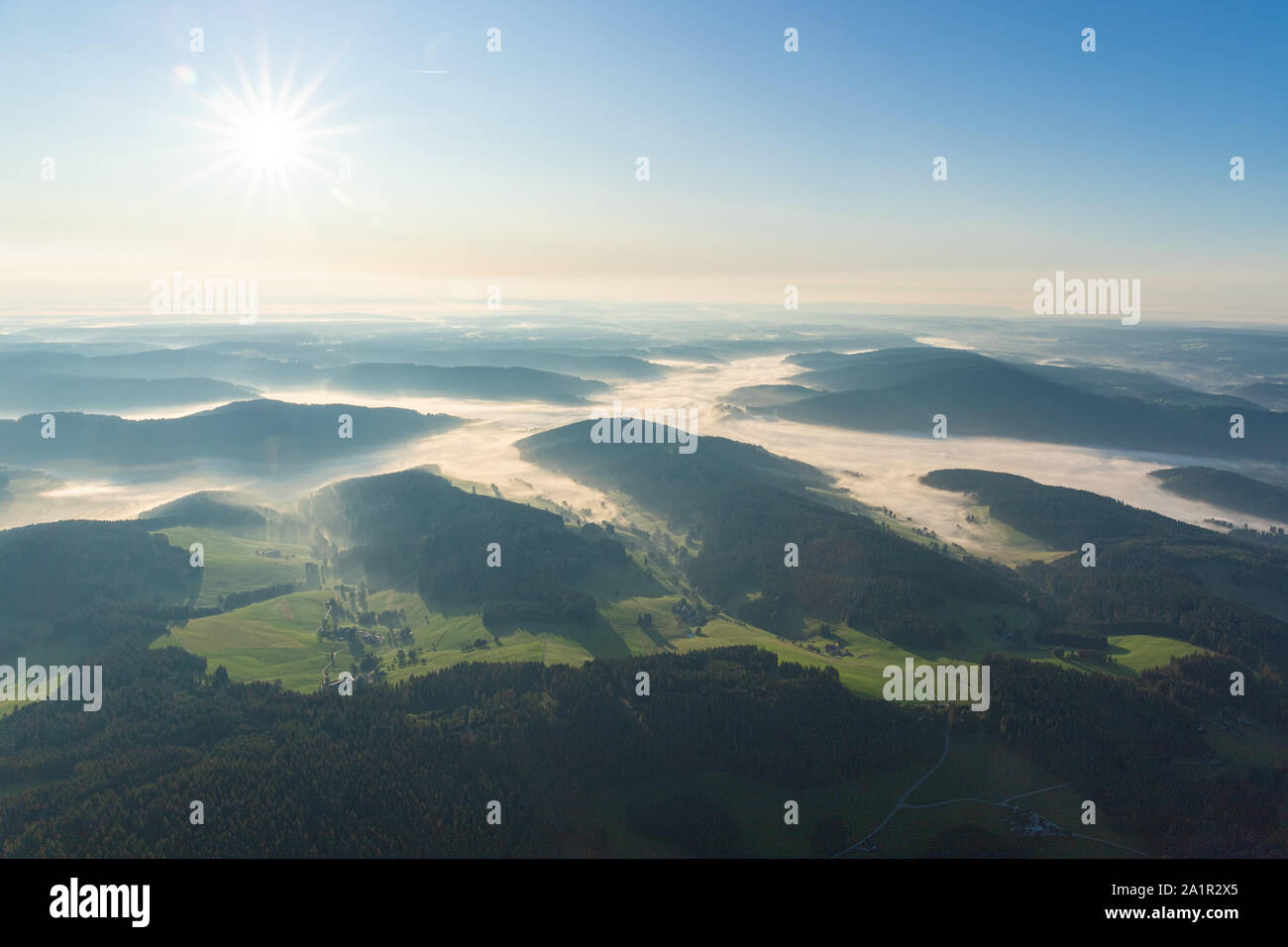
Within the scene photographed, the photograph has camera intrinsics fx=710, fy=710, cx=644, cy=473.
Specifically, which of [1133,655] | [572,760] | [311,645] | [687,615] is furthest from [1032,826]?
[311,645]

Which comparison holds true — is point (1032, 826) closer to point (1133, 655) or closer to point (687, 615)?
point (1133, 655)

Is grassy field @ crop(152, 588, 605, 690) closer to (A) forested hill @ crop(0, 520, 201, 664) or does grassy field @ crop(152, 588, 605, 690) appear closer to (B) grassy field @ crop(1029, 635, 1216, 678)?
(A) forested hill @ crop(0, 520, 201, 664)

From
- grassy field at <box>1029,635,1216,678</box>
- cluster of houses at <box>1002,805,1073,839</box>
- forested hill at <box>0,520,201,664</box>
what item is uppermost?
forested hill at <box>0,520,201,664</box>

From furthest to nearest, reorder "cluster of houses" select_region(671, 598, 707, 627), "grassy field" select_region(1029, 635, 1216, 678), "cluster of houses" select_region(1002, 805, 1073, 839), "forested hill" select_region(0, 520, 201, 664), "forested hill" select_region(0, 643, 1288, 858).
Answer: "cluster of houses" select_region(671, 598, 707, 627)
"forested hill" select_region(0, 520, 201, 664)
"grassy field" select_region(1029, 635, 1216, 678)
"cluster of houses" select_region(1002, 805, 1073, 839)
"forested hill" select_region(0, 643, 1288, 858)

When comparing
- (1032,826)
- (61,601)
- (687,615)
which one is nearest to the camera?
(1032,826)

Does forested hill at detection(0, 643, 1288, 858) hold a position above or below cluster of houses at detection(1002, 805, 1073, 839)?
above

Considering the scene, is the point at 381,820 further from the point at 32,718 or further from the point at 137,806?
the point at 32,718

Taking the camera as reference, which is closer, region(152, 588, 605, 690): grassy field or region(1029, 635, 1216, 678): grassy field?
region(152, 588, 605, 690): grassy field

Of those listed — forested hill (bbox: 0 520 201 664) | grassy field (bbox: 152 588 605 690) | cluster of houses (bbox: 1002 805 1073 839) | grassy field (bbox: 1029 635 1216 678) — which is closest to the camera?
cluster of houses (bbox: 1002 805 1073 839)

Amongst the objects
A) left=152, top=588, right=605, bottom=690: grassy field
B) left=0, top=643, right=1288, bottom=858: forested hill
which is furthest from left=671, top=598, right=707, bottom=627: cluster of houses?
left=0, top=643, right=1288, bottom=858: forested hill

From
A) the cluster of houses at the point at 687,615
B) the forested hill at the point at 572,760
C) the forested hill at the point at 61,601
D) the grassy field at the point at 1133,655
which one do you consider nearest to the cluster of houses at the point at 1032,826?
the forested hill at the point at 572,760

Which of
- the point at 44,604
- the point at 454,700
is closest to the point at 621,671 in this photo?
the point at 454,700
